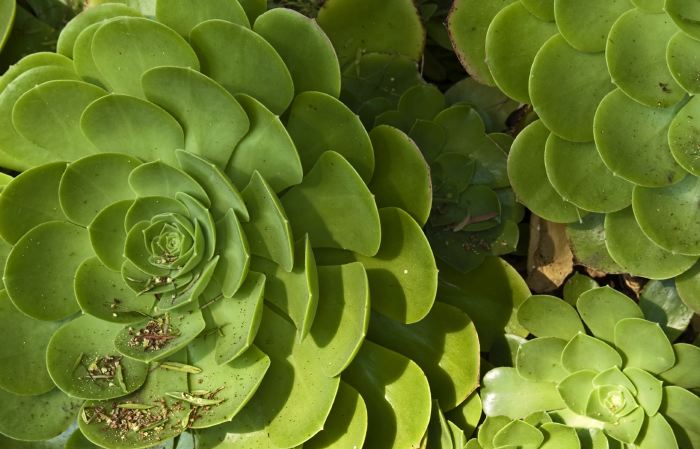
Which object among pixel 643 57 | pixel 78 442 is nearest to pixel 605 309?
pixel 643 57

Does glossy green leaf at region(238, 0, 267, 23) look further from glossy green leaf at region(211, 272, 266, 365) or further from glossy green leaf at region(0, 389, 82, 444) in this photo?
glossy green leaf at region(0, 389, 82, 444)

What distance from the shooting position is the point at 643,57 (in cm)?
96

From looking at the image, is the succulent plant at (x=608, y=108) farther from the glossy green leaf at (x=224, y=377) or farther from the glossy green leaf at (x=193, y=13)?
the glossy green leaf at (x=224, y=377)

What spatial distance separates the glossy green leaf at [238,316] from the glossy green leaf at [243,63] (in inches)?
9.9

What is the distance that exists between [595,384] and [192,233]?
651mm

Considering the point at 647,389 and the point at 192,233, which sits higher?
the point at 192,233

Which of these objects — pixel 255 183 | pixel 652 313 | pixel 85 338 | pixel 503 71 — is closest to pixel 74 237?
pixel 85 338

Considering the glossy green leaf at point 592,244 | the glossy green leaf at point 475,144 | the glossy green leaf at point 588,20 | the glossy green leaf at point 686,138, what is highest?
the glossy green leaf at point 588,20

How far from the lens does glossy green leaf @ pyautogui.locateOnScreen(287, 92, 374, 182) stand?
0.95m

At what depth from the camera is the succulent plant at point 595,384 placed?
1043mm

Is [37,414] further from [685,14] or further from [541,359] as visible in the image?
[685,14]

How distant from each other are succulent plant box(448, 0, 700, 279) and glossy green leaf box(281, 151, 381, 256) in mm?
276

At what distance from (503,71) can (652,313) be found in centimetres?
49

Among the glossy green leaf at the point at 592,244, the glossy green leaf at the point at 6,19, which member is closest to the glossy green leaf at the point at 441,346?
the glossy green leaf at the point at 592,244
